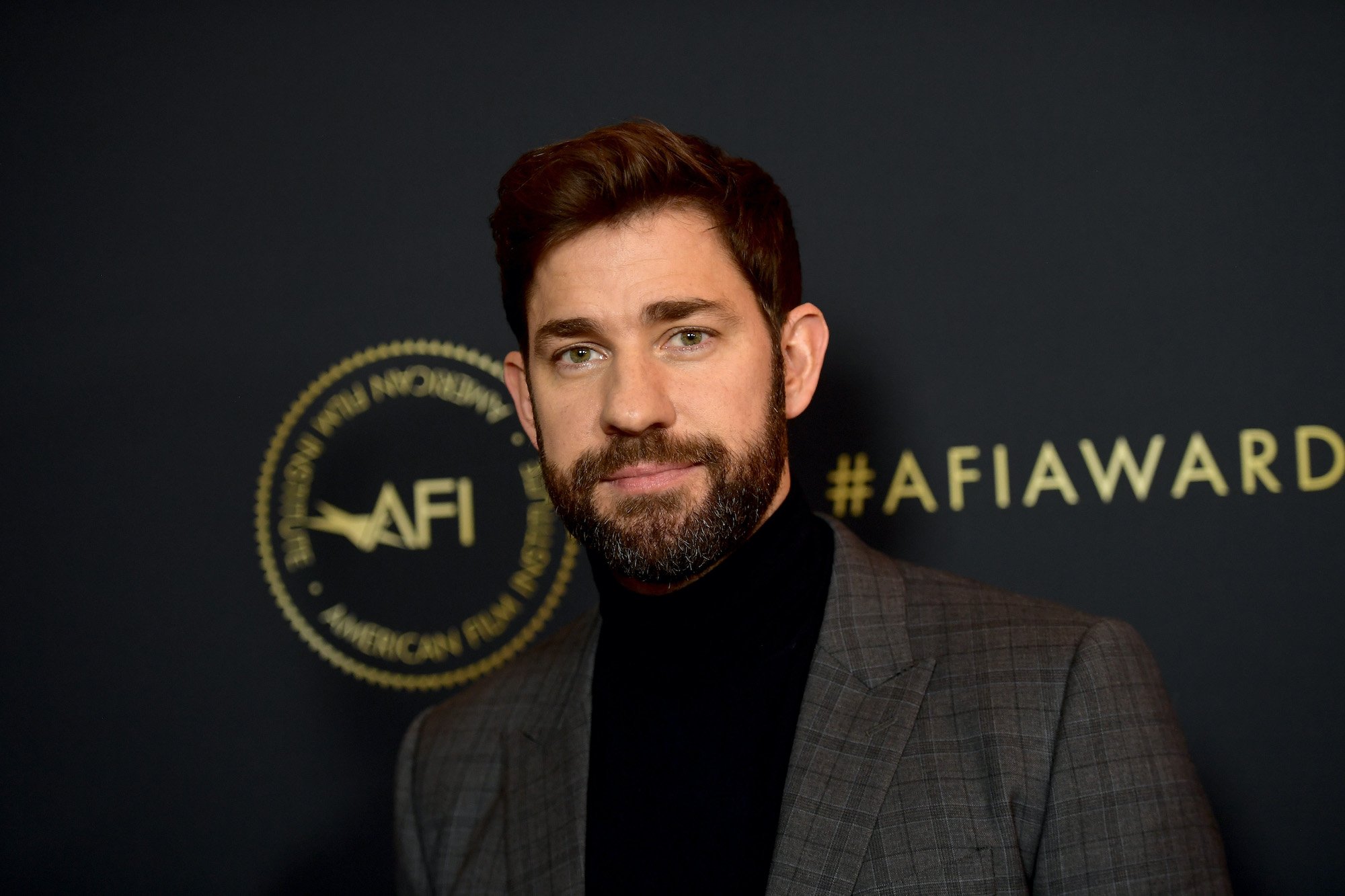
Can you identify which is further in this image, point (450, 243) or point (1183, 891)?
point (450, 243)

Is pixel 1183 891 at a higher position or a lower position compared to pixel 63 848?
higher

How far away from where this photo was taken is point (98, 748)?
204 cm

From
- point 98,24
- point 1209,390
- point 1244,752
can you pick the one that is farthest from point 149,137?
point 1244,752

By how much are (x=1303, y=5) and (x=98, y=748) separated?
2.38 m

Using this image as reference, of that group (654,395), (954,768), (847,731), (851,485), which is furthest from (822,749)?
(851,485)

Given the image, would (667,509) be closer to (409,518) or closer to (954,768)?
(954,768)

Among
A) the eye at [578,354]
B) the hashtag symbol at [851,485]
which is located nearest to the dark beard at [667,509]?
the eye at [578,354]

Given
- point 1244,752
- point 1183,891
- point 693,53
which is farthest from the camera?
point 693,53

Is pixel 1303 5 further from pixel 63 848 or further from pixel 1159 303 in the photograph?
pixel 63 848

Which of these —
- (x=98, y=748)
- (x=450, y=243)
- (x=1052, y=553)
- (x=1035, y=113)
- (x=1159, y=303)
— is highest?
(x=1035, y=113)

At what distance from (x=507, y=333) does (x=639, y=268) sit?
0.82m

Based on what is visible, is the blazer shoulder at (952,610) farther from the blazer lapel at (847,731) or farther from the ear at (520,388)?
the ear at (520,388)

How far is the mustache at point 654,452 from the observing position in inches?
48.6

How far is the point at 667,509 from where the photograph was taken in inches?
49.1
